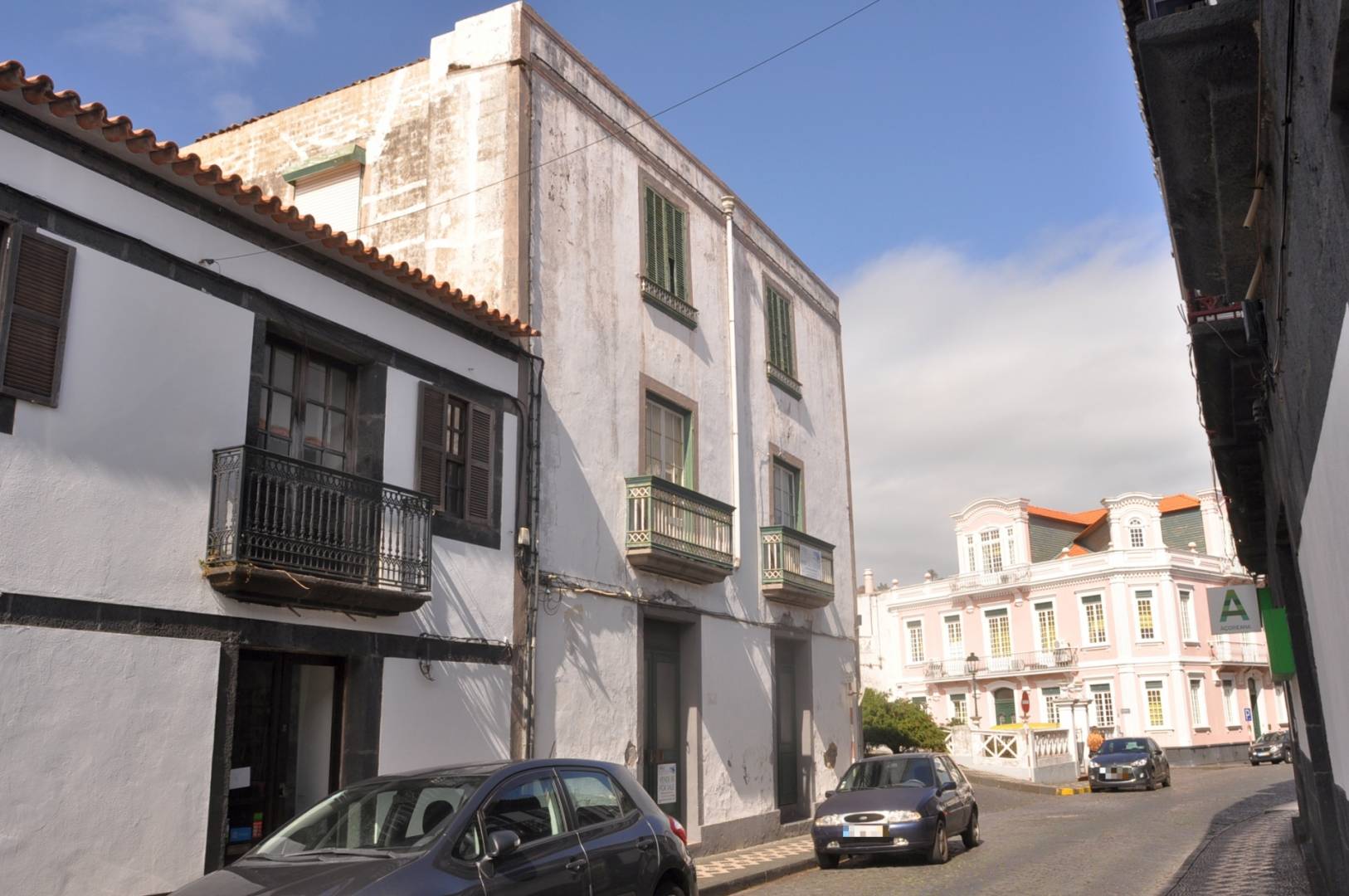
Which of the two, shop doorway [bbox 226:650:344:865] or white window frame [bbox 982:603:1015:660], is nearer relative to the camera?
shop doorway [bbox 226:650:344:865]

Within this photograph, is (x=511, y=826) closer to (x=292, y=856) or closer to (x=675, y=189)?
(x=292, y=856)

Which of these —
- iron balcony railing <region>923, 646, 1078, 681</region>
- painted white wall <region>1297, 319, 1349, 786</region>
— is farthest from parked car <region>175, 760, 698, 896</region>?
iron balcony railing <region>923, 646, 1078, 681</region>

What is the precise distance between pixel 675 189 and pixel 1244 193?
41.8 ft

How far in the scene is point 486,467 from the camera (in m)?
13.2

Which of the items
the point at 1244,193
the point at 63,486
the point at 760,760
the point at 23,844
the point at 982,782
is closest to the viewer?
the point at 1244,193

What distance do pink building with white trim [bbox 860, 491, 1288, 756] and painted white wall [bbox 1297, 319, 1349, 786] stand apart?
34.4 m

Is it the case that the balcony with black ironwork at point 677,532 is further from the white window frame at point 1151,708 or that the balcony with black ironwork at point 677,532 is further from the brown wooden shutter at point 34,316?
the white window frame at point 1151,708

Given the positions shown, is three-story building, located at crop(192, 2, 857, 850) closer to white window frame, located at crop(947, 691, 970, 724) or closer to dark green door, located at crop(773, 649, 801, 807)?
dark green door, located at crop(773, 649, 801, 807)

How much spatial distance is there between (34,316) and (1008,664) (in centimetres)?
4762

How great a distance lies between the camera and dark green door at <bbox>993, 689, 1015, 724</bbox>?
51625 millimetres

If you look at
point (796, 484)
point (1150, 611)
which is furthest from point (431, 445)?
point (1150, 611)

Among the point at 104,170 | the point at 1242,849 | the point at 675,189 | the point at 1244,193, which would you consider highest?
the point at 675,189

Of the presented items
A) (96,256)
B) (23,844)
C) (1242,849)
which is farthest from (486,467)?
(1242,849)

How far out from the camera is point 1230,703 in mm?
49219
